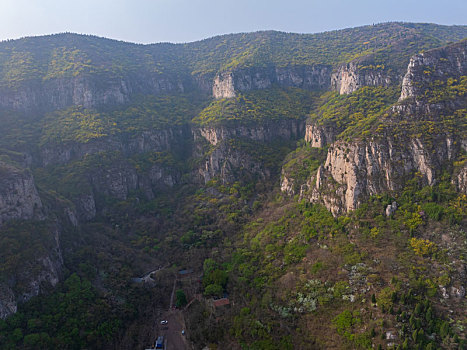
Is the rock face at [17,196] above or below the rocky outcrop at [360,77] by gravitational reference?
below

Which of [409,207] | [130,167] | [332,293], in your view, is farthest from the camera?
[130,167]

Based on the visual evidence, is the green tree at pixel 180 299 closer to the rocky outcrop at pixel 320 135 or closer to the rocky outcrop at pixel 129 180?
the rocky outcrop at pixel 129 180

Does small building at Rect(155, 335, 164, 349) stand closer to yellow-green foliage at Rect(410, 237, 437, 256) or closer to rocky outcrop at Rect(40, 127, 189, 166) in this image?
yellow-green foliage at Rect(410, 237, 437, 256)

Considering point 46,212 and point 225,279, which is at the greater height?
point 46,212

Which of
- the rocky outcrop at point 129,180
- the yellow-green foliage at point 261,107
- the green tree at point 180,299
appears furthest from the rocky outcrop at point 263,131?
the green tree at point 180,299

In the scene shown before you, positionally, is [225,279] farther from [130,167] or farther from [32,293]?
[130,167]

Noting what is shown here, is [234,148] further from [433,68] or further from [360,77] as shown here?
[433,68]

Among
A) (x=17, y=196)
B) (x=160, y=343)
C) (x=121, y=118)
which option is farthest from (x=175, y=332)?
(x=121, y=118)

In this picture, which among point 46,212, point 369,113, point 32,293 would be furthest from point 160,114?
point 32,293
